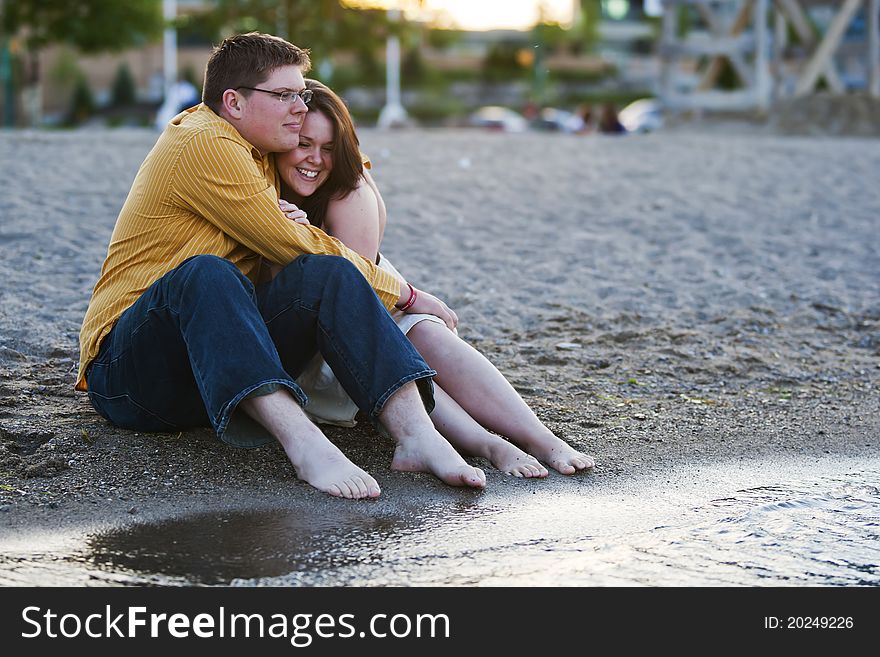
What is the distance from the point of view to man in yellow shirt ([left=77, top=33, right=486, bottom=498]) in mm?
3473

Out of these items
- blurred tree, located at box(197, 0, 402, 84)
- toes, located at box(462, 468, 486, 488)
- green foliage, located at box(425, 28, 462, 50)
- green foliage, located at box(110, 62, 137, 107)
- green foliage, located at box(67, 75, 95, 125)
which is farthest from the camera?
green foliage, located at box(425, 28, 462, 50)

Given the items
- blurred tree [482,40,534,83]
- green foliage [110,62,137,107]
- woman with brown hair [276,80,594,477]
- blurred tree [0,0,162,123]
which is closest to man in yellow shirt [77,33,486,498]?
woman with brown hair [276,80,594,477]

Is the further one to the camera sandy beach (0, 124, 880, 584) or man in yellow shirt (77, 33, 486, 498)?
sandy beach (0, 124, 880, 584)

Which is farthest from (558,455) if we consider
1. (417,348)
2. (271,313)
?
(271,313)

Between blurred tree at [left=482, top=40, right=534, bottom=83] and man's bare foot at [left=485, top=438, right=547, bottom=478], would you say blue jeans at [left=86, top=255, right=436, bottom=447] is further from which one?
blurred tree at [left=482, top=40, right=534, bottom=83]

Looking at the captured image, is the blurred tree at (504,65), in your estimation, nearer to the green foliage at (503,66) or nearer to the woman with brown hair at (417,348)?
the green foliage at (503,66)

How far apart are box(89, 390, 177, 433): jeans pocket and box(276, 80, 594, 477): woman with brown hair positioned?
0.48 metres

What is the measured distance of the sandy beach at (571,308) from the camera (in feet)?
12.2

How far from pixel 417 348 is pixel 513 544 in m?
1.13

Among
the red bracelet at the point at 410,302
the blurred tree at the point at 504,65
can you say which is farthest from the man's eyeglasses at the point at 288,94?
the blurred tree at the point at 504,65

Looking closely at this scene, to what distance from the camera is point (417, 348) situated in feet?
13.3

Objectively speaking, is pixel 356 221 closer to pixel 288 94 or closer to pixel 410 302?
pixel 410 302

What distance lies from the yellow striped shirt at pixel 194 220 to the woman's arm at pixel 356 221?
21cm

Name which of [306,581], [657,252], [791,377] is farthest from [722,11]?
[306,581]
